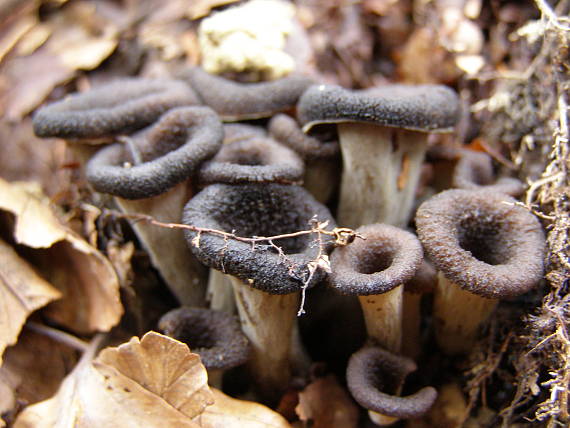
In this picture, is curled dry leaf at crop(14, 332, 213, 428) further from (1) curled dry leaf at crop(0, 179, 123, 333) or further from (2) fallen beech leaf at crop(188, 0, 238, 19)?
(2) fallen beech leaf at crop(188, 0, 238, 19)

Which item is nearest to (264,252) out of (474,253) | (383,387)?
(383,387)

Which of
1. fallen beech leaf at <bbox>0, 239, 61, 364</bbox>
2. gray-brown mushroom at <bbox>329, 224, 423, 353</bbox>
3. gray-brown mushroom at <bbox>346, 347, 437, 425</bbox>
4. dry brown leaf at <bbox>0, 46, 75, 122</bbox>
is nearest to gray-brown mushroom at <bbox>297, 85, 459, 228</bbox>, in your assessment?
gray-brown mushroom at <bbox>329, 224, 423, 353</bbox>

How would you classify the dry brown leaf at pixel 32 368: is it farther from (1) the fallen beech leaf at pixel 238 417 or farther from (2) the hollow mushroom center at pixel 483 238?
(2) the hollow mushroom center at pixel 483 238

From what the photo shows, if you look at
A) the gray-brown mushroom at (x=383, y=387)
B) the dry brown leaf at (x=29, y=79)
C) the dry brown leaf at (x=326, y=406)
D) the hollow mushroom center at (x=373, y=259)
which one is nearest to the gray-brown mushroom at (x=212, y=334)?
the dry brown leaf at (x=326, y=406)

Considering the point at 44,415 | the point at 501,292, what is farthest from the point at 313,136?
the point at 44,415

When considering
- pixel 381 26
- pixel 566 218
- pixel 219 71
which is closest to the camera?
pixel 566 218

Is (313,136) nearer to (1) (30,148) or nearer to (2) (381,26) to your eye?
(2) (381,26)

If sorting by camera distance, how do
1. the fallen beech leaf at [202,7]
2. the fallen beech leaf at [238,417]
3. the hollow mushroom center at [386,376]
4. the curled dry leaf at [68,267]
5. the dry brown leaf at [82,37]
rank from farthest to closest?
the dry brown leaf at [82,37]
the fallen beech leaf at [202,7]
the curled dry leaf at [68,267]
the hollow mushroom center at [386,376]
the fallen beech leaf at [238,417]
